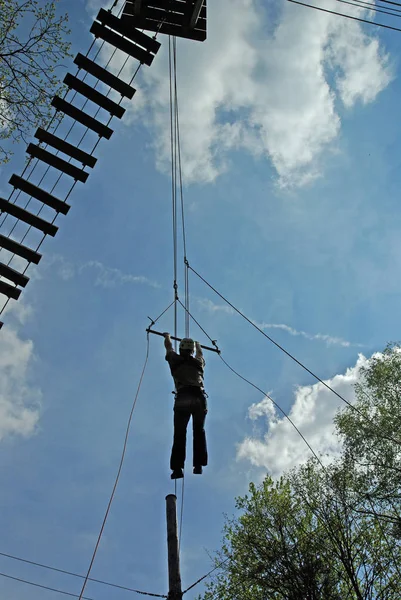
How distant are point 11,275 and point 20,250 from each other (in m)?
0.44

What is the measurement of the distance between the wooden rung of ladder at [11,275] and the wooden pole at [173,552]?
4.13 meters

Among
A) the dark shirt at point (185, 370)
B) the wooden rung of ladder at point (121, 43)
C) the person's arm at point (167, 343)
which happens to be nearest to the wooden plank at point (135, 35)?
the wooden rung of ladder at point (121, 43)

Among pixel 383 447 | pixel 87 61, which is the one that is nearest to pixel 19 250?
pixel 87 61

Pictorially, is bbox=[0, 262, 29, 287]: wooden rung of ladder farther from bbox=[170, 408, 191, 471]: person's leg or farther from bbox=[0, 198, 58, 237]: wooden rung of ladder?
bbox=[170, 408, 191, 471]: person's leg

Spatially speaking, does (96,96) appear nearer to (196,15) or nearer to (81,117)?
(81,117)

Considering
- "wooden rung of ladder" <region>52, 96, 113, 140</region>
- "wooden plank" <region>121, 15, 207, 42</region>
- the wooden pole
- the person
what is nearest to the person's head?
the person

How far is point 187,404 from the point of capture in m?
6.55

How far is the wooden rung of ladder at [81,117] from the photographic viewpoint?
7.62 m

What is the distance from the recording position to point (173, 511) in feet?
21.7

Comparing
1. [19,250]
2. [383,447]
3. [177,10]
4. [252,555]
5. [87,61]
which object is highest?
[177,10]

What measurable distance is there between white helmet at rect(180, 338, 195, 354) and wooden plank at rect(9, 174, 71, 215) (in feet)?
10.0

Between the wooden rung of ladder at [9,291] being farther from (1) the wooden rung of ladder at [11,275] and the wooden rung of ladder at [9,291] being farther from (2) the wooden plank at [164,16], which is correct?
(2) the wooden plank at [164,16]

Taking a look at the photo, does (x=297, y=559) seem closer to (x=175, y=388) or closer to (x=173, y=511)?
(x=173, y=511)

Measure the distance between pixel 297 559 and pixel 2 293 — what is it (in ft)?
31.8
